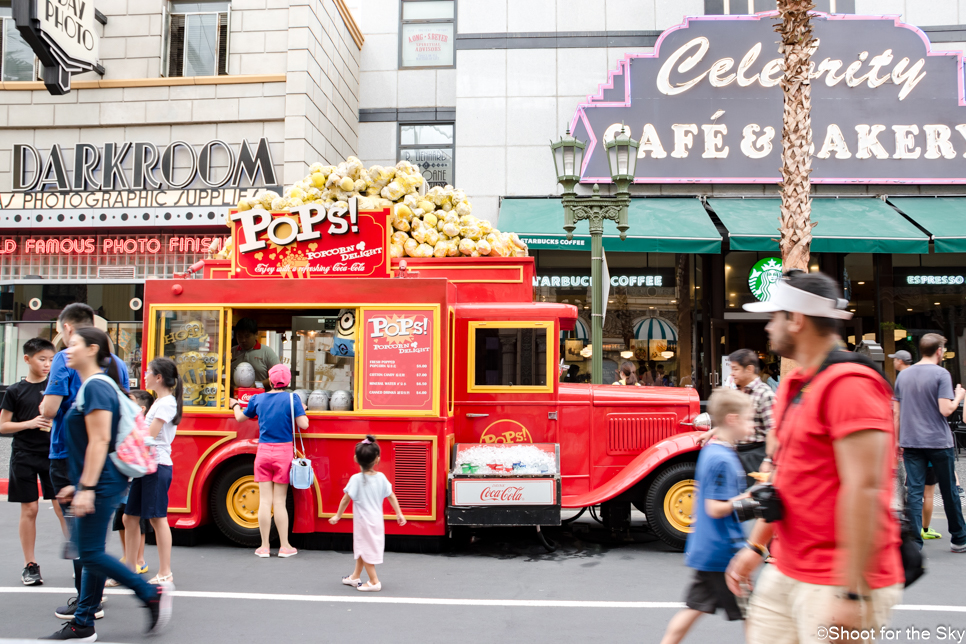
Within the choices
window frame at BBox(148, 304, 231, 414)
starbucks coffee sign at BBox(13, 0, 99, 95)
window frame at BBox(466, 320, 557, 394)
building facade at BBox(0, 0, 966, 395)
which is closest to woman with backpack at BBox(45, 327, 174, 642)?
window frame at BBox(148, 304, 231, 414)

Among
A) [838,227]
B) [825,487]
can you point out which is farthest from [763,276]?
[825,487]

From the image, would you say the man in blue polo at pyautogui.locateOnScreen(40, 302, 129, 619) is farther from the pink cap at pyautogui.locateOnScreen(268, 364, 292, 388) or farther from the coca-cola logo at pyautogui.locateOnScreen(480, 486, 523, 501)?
the coca-cola logo at pyautogui.locateOnScreen(480, 486, 523, 501)

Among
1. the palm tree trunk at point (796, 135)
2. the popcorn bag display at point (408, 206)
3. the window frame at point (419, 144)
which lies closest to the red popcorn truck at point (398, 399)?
Answer: the popcorn bag display at point (408, 206)

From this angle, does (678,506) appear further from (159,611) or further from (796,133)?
(796,133)

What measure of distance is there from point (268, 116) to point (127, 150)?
295cm

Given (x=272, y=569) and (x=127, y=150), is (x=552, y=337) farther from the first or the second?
(x=127, y=150)

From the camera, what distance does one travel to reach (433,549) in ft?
21.9

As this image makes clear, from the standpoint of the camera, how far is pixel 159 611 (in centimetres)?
426

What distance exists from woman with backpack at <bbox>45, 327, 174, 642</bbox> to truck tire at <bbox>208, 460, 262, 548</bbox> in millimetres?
2646

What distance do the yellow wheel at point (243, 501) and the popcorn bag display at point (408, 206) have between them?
2447 mm

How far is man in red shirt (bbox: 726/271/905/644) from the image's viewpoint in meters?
2.02

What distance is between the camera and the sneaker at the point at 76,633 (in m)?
4.07

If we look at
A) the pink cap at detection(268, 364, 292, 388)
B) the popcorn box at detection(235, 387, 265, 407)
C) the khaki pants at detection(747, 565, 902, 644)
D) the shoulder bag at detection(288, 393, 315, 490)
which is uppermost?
the pink cap at detection(268, 364, 292, 388)

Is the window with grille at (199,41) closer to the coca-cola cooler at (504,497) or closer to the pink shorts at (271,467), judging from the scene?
the pink shorts at (271,467)
